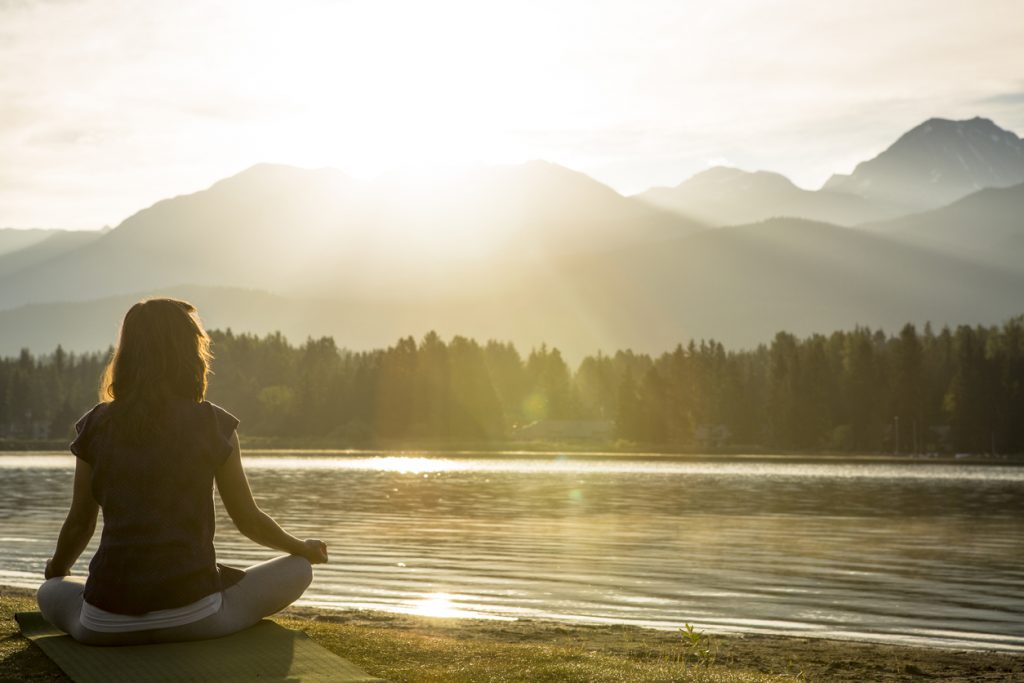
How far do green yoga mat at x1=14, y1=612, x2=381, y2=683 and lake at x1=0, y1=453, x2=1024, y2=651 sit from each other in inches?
471

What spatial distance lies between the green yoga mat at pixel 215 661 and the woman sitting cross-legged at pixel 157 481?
6.6 inches

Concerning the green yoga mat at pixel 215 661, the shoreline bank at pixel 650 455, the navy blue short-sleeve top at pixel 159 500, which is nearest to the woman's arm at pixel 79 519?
the navy blue short-sleeve top at pixel 159 500

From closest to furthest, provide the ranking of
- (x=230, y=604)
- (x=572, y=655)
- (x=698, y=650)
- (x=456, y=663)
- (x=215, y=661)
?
(x=215, y=661) → (x=230, y=604) → (x=456, y=663) → (x=572, y=655) → (x=698, y=650)

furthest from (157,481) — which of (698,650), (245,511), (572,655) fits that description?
(698,650)

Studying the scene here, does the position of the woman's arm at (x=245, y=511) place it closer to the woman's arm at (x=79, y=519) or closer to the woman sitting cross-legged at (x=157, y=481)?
the woman sitting cross-legged at (x=157, y=481)

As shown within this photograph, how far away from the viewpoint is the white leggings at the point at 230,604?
882 cm

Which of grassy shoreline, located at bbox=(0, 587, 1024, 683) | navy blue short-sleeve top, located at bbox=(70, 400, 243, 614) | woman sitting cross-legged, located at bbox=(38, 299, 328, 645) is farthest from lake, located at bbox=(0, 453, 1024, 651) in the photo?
navy blue short-sleeve top, located at bbox=(70, 400, 243, 614)

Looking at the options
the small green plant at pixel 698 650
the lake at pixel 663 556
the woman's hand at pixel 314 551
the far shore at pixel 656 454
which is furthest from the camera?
the far shore at pixel 656 454

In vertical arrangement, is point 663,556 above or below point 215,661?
below

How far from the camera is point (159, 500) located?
8.45 meters

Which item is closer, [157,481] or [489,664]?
[157,481]

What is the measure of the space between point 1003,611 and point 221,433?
18.7 meters

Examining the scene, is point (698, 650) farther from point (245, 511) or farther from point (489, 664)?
point (245, 511)

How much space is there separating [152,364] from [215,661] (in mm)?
2186
